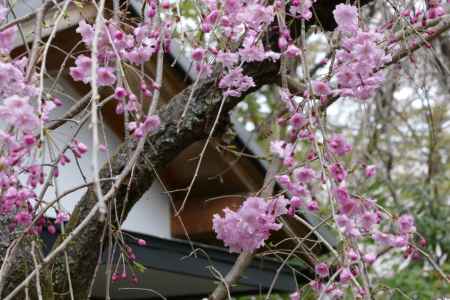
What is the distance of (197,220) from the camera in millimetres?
3922

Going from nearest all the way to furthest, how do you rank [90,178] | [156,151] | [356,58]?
[356,58] < [156,151] < [90,178]

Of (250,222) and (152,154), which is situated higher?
(152,154)

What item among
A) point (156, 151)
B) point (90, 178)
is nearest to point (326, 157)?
point (156, 151)

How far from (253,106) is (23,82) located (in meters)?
6.38

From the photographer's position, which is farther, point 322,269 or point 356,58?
point 322,269

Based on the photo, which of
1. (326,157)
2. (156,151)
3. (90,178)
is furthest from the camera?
(90,178)

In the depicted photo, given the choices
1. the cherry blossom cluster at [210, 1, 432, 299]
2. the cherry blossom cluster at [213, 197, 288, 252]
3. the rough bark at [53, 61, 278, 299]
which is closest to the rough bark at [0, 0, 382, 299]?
the rough bark at [53, 61, 278, 299]

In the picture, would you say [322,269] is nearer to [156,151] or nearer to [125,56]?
[156,151]

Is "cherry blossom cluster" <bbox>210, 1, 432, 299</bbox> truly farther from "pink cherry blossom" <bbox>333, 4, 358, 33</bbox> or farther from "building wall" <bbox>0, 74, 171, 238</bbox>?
"building wall" <bbox>0, 74, 171, 238</bbox>

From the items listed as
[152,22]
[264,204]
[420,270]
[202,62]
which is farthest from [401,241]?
[420,270]

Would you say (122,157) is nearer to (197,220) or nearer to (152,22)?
(152,22)

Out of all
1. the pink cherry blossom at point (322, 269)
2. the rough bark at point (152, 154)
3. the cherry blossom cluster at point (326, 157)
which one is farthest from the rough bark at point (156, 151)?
the pink cherry blossom at point (322, 269)

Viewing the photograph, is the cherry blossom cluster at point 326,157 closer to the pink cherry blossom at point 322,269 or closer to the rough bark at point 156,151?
the pink cherry blossom at point 322,269

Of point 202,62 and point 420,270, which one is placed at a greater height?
point 202,62
